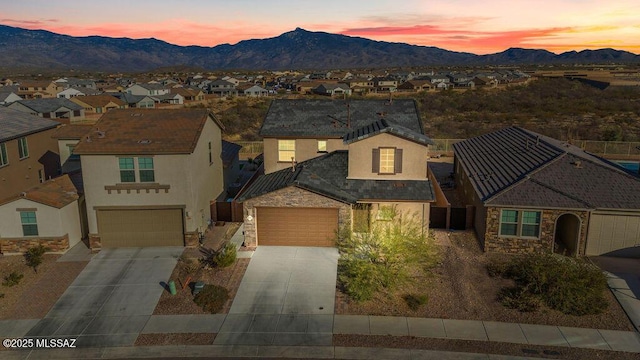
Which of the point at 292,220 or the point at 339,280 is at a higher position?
the point at 292,220

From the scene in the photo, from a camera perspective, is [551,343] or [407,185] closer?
[551,343]

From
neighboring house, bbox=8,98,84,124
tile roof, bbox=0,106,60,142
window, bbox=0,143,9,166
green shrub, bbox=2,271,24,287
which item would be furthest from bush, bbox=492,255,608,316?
neighboring house, bbox=8,98,84,124

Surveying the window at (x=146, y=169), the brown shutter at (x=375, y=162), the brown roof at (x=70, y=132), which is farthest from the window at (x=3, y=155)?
the brown shutter at (x=375, y=162)

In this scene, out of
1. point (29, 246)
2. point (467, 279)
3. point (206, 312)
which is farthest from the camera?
point (29, 246)

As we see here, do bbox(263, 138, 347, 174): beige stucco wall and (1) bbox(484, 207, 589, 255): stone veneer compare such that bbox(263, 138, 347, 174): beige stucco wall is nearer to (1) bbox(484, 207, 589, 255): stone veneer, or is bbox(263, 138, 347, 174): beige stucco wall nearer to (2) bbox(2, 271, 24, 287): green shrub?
(1) bbox(484, 207, 589, 255): stone veneer

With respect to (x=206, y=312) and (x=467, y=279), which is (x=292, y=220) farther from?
(x=467, y=279)

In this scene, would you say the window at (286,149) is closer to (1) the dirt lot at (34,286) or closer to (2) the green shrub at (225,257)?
(2) the green shrub at (225,257)

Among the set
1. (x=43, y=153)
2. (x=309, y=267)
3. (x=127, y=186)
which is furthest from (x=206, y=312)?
(x=43, y=153)

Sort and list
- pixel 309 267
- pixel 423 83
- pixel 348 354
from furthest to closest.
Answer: pixel 423 83
pixel 309 267
pixel 348 354
